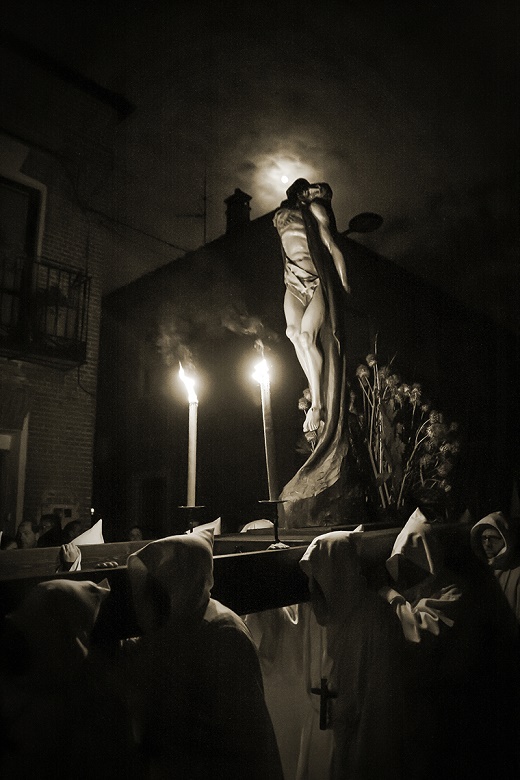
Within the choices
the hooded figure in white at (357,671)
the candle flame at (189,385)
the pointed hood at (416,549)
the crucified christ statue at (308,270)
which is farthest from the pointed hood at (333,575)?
the crucified christ statue at (308,270)

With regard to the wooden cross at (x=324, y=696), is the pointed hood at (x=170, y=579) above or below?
above

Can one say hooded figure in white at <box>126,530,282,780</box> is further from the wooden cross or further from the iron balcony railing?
the iron balcony railing

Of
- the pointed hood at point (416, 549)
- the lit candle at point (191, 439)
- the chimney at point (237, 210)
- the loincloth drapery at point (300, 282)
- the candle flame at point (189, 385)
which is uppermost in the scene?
the chimney at point (237, 210)

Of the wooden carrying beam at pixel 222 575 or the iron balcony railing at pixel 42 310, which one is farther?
the iron balcony railing at pixel 42 310

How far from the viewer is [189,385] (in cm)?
99

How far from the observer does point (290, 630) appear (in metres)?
1.08

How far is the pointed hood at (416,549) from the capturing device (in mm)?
996

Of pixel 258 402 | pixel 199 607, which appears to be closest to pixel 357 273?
pixel 258 402

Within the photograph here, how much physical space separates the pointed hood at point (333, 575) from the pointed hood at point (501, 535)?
0.39m

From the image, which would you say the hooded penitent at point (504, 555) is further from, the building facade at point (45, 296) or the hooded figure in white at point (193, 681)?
the building facade at point (45, 296)

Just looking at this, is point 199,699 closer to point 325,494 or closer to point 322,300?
point 325,494

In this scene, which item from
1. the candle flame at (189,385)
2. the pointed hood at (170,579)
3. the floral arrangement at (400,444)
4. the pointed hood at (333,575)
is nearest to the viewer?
the pointed hood at (170,579)

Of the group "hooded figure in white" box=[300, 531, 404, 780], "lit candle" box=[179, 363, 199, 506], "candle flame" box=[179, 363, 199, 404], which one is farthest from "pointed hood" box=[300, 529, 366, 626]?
"candle flame" box=[179, 363, 199, 404]

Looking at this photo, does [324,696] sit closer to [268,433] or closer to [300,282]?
[268,433]
